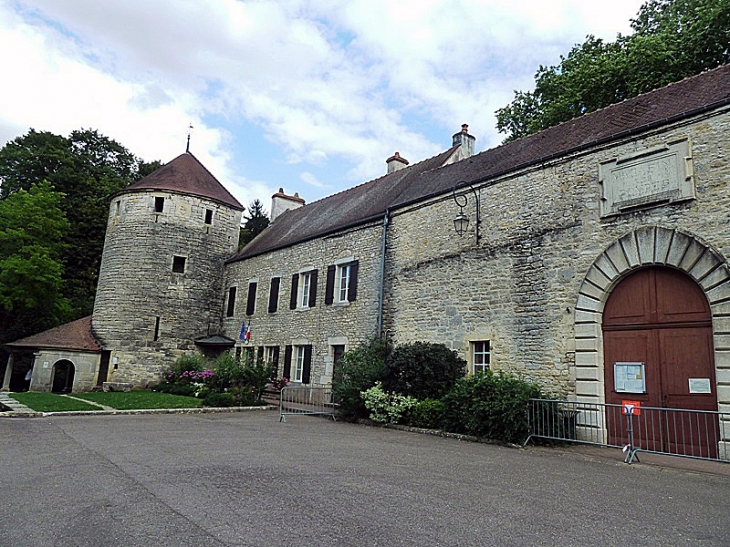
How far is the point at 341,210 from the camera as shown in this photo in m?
19.0

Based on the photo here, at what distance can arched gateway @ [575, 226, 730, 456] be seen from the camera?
7.98 meters

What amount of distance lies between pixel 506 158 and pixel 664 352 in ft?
19.2

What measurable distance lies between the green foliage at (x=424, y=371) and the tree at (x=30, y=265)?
18.3 metres

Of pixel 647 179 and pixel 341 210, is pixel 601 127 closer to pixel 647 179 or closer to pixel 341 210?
pixel 647 179

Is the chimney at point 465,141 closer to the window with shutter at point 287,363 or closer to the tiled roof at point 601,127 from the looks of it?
the tiled roof at point 601,127

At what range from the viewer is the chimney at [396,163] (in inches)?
819

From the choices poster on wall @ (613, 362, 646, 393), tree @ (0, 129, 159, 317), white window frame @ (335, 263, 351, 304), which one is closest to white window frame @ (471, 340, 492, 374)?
poster on wall @ (613, 362, 646, 393)

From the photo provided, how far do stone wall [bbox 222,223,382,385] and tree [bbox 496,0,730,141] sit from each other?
8.51m

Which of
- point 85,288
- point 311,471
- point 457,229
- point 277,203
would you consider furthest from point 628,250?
point 85,288

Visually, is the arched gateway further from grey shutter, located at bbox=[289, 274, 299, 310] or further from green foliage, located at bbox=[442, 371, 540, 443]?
grey shutter, located at bbox=[289, 274, 299, 310]

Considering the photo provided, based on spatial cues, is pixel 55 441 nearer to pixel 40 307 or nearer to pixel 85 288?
pixel 40 307

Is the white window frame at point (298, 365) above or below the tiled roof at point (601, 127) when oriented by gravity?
below

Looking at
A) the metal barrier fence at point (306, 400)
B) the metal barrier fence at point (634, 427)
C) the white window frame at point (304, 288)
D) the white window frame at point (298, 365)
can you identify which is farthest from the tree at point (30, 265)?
the metal barrier fence at point (634, 427)

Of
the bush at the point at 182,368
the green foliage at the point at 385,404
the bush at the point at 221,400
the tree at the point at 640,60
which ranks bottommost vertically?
the bush at the point at 221,400
